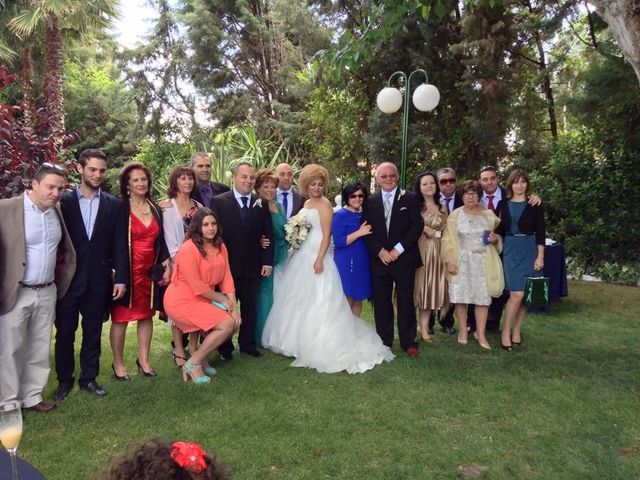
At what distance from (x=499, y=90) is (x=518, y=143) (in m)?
1.45

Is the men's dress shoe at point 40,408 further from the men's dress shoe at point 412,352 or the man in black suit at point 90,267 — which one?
the men's dress shoe at point 412,352

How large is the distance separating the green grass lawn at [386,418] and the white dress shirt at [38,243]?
108cm

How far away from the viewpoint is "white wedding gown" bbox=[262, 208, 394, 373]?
499 centimetres

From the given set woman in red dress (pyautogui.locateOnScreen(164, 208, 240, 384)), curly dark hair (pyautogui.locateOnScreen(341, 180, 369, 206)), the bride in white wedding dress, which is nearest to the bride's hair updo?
the bride in white wedding dress

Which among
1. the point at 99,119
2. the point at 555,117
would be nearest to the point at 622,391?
the point at 555,117

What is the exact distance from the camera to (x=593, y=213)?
392 inches

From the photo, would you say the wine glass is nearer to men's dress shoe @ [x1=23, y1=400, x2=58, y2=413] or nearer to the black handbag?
men's dress shoe @ [x1=23, y1=400, x2=58, y2=413]

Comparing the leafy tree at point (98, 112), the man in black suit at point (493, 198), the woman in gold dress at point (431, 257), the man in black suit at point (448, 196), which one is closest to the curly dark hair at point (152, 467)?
the woman in gold dress at point (431, 257)

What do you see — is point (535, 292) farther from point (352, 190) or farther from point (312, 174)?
point (312, 174)

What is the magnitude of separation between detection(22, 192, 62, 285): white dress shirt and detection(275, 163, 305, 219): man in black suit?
2648 mm

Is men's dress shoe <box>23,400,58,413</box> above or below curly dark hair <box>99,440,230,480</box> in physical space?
below

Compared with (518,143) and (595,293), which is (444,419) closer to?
(595,293)

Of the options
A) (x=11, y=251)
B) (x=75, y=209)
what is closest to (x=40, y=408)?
(x=11, y=251)

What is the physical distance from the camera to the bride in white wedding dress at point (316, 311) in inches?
A: 198
